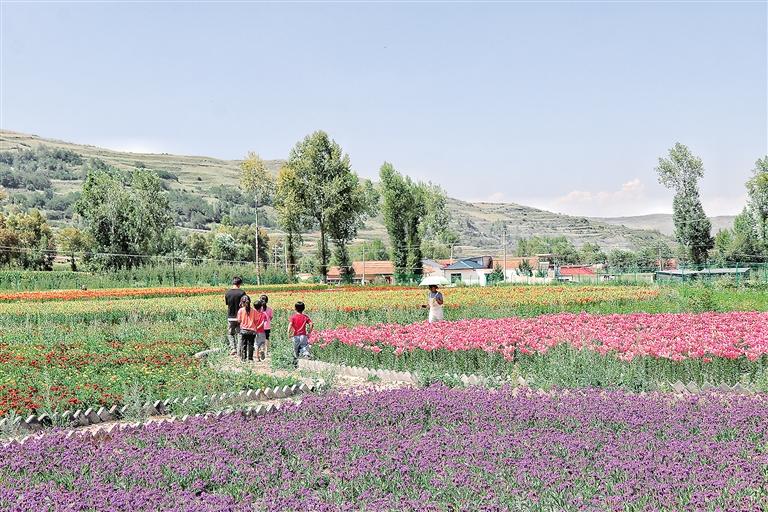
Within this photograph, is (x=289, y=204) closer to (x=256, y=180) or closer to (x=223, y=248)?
(x=256, y=180)

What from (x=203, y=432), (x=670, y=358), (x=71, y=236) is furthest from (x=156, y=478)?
(x=71, y=236)

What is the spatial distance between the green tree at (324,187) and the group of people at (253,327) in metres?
47.8

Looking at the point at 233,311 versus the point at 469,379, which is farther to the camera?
the point at 233,311

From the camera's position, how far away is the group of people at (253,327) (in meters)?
15.5

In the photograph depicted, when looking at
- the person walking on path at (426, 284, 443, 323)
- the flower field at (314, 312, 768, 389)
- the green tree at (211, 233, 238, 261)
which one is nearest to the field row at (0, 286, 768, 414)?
the flower field at (314, 312, 768, 389)

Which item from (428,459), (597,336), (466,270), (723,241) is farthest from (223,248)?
(428,459)

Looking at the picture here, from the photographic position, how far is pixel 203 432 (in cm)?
840

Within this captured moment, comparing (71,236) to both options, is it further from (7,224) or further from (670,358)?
(670,358)

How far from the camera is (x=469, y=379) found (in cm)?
1205

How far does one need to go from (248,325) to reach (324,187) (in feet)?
164

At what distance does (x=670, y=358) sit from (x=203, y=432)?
7723mm

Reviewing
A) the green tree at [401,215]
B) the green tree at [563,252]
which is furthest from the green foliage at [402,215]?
the green tree at [563,252]

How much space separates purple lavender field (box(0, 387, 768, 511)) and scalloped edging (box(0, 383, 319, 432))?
156cm

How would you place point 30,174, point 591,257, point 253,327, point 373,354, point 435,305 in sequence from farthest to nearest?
1. point 30,174
2. point 591,257
3. point 435,305
4. point 253,327
5. point 373,354
